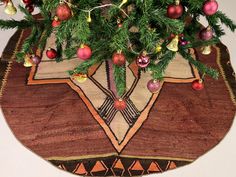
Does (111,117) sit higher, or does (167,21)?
(167,21)

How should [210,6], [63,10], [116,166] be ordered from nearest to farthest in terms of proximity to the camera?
[63,10]
[210,6]
[116,166]

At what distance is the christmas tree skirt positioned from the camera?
1.19 m

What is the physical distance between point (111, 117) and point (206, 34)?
429 mm

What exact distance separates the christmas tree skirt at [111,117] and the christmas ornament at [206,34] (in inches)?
9.0

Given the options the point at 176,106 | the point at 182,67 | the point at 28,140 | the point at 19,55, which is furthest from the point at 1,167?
the point at 182,67

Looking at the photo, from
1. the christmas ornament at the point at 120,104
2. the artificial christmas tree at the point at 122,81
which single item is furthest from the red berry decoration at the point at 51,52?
the christmas ornament at the point at 120,104

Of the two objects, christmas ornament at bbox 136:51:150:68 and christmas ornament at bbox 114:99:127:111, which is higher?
christmas ornament at bbox 136:51:150:68

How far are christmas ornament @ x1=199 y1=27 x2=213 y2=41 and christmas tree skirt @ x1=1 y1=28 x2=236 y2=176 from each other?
0.75 feet

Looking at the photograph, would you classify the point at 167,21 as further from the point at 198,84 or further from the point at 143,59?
the point at 198,84

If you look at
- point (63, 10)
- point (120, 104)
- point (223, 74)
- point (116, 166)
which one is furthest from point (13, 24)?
point (223, 74)

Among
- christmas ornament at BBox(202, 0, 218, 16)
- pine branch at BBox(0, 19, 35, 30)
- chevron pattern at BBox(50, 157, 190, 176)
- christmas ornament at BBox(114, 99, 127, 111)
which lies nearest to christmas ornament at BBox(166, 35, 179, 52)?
christmas ornament at BBox(202, 0, 218, 16)

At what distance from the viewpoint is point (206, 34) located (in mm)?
1213

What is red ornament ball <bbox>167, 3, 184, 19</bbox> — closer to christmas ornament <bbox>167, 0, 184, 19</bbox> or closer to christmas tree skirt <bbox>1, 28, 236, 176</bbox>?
christmas ornament <bbox>167, 0, 184, 19</bbox>

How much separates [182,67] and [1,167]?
0.80 metres
